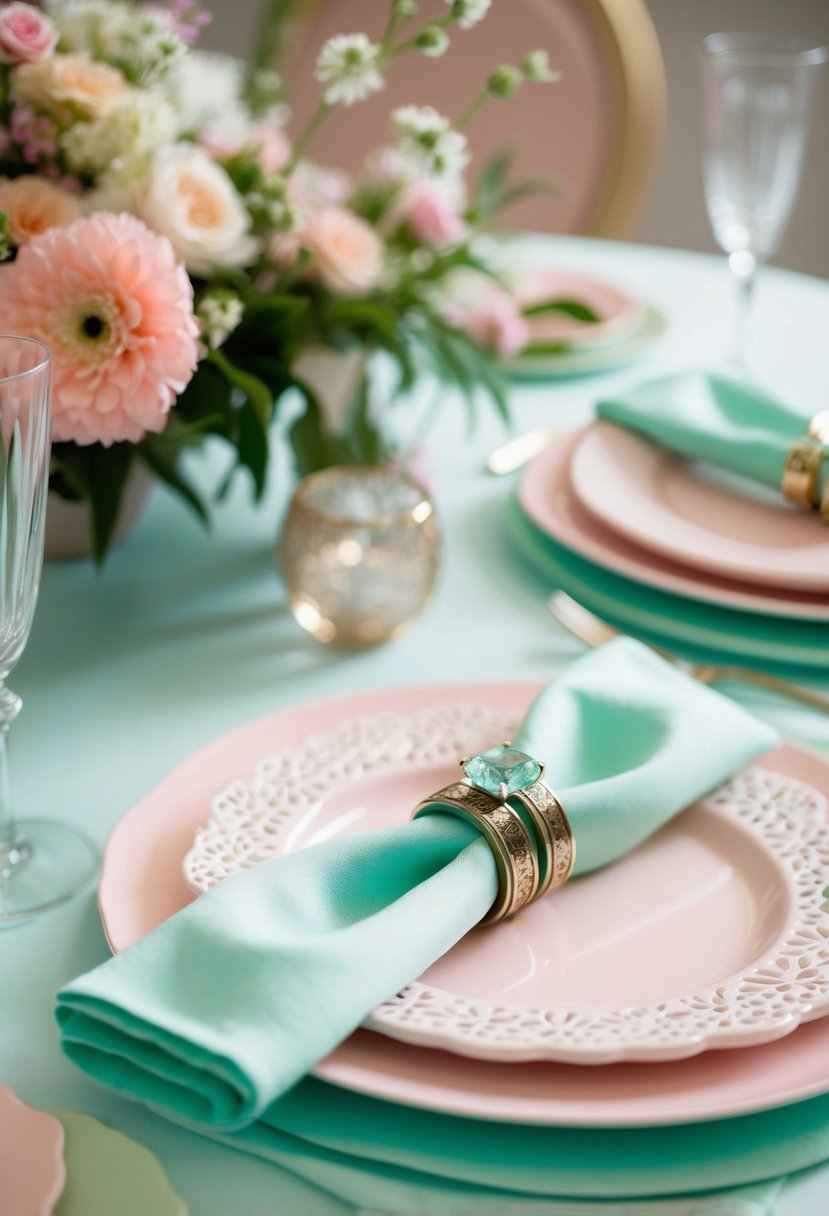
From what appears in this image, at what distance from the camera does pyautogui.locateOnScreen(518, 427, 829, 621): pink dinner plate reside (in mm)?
777

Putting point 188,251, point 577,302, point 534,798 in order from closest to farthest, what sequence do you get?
1. point 534,798
2. point 188,251
3. point 577,302

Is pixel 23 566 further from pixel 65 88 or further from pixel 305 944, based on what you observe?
pixel 65 88

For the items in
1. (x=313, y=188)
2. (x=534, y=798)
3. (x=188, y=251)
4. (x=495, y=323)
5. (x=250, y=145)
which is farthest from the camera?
(x=495, y=323)

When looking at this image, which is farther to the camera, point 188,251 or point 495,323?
point 495,323

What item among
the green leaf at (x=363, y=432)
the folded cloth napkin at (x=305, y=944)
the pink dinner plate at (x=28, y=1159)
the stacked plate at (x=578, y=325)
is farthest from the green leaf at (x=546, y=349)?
the pink dinner plate at (x=28, y=1159)

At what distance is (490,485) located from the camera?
101 centimetres

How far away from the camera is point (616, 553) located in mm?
844

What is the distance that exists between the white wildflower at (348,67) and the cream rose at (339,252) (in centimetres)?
13

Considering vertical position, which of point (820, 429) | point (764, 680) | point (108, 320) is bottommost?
point (764, 680)

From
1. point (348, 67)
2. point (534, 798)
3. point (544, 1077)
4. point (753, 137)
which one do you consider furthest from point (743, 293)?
point (544, 1077)

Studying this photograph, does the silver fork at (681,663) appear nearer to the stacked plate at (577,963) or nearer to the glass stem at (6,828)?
the stacked plate at (577,963)

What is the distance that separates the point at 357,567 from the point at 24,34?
14.8 inches

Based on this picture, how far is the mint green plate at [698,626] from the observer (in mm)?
766

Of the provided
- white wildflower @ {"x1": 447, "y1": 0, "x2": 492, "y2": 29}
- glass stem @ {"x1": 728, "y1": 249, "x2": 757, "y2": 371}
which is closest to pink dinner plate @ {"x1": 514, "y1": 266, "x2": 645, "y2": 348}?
glass stem @ {"x1": 728, "y1": 249, "x2": 757, "y2": 371}
